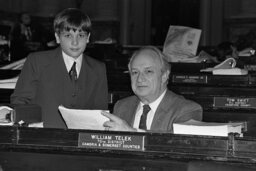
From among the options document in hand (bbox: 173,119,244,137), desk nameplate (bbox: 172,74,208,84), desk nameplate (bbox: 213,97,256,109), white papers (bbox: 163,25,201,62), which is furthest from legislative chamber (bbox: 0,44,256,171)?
white papers (bbox: 163,25,201,62)

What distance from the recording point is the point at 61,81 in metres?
3.61

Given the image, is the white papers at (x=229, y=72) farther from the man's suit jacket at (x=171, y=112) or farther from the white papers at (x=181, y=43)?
the white papers at (x=181, y=43)

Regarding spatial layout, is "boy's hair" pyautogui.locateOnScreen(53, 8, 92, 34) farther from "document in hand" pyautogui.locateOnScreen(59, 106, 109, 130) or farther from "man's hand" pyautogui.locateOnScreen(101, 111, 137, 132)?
"man's hand" pyautogui.locateOnScreen(101, 111, 137, 132)

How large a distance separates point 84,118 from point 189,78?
2021 millimetres

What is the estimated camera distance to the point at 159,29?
14695 millimetres

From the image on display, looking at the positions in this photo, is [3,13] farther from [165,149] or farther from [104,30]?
[165,149]

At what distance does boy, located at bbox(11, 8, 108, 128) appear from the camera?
347 centimetres

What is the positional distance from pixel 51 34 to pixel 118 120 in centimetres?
961

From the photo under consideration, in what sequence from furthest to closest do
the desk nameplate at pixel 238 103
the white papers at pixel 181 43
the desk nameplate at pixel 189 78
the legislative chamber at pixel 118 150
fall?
the white papers at pixel 181 43 → the desk nameplate at pixel 189 78 → the desk nameplate at pixel 238 103 → the legislative chamber at pixel 118 150

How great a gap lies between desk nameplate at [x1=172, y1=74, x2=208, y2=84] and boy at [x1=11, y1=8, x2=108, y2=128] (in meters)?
1.14

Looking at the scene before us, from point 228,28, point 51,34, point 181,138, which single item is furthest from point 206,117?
point 228,28

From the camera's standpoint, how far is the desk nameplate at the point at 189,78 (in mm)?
4617

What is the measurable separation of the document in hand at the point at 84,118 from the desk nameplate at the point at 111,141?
358 mm

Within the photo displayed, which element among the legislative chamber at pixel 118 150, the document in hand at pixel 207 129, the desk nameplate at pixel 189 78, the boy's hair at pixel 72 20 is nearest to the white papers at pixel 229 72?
the desk nameplate at pixel 189 78
